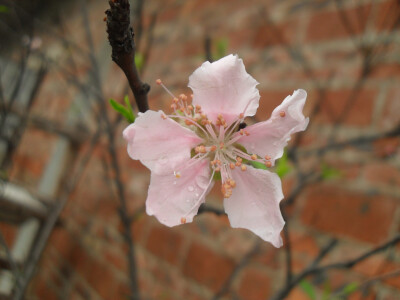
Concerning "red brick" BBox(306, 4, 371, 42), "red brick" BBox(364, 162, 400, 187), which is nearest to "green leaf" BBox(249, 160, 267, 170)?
"red brick" BBox(364, 162, 400, 187)

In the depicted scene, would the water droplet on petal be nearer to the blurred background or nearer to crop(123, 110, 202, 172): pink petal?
crop(123, 110, 202, 172): pink petal

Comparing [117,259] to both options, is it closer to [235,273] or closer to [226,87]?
[235,273]

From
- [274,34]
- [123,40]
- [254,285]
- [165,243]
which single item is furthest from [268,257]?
[123,40]

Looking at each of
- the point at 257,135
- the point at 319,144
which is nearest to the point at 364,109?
the point at 319,144

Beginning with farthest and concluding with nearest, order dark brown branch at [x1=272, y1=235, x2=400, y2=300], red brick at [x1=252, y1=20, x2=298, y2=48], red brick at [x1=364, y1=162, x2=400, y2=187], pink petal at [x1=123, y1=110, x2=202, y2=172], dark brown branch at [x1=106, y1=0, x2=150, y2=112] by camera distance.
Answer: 1. red brick at [x1=252, y1=20, x2=298, y2=48]
2. red brick at [x1=364, y1=162, x2=400, y2=187]
3. dark brown branch at [x1=272, y1=235, x2=400, y2=300]
4. pink petal at [x1=123, y1=110, x2=202, y2=172]
5. dark brown branch at [x1=106, y1=0, x2=150, y2=112]

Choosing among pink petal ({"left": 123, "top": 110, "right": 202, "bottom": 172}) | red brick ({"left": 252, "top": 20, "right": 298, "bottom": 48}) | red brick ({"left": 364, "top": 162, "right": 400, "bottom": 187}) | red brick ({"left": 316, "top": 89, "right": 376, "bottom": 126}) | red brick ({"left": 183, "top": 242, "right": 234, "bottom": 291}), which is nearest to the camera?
pink petal ({"left": 123, "top": 110, "right": 202, "bottom": 172})

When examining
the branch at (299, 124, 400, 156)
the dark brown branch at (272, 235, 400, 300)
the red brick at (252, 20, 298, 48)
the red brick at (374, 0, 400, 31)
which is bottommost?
the dark brown branch at (272, 235, 400, 300)

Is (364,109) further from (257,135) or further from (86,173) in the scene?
(86,173)
